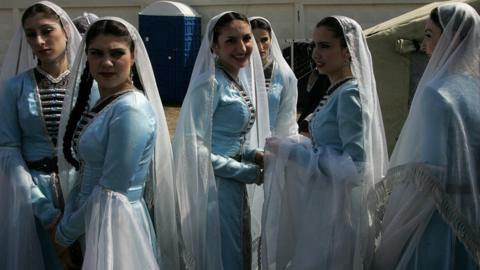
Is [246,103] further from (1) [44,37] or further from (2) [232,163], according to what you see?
(1) [44,37]

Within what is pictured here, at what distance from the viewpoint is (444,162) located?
271 cm

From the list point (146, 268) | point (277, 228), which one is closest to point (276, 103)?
point (277, 228)

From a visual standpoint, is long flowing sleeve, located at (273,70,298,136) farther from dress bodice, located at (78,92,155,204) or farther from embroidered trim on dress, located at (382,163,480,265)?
dress bodice, located at (78,92,155,204)

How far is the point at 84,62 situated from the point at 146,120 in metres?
0.57

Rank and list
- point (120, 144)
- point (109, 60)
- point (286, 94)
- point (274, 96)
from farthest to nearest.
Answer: point (286, 94) < point (274, 96) < point (109, 60) < point (120, 144)

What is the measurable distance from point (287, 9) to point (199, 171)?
10026mm

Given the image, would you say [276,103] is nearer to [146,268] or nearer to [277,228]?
[277,228]

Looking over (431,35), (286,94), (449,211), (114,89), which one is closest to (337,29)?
(431,35)

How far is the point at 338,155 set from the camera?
9.94 ft

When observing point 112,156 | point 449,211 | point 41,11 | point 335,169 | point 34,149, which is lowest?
point 449,211

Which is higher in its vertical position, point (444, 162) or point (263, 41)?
point (263, 41)

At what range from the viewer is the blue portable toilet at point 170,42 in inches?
482

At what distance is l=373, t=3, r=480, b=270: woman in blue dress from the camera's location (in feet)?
8.85

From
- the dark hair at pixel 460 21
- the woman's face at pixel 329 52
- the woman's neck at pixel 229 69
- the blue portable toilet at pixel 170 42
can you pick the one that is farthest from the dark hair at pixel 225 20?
the blue portable toilet at pixel 170 42
